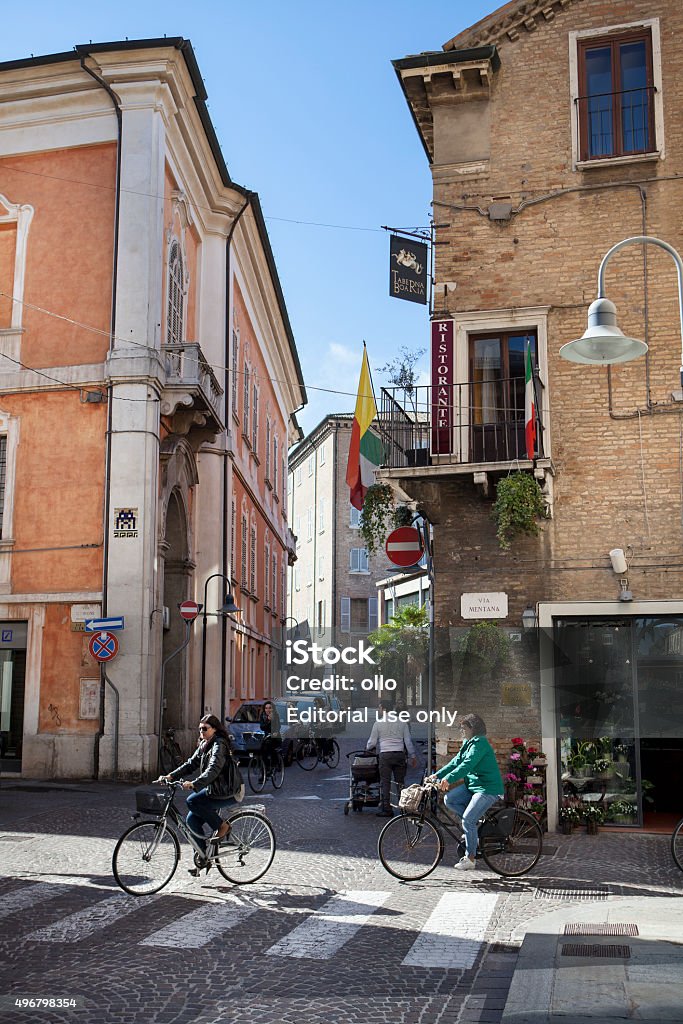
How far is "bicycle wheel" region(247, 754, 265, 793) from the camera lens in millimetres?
19062

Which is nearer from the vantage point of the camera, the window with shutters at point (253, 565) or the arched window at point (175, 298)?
the arched window at point (175, 298)

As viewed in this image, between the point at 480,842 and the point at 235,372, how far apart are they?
71.5 feet

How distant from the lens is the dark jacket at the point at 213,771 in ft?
33.4

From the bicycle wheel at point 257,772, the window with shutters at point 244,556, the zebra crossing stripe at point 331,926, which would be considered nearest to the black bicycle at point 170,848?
the zebra crossing stripe at point 331,926

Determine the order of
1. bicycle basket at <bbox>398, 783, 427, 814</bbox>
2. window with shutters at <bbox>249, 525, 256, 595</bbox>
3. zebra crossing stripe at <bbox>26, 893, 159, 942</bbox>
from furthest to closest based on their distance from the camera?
window with shutters at <bbox>249, 525, 256, 595</bbox> → bicycle basket at <bbox>398, 783, 427, 814</bbox> → zebra crossing stripe at <bbox>26, 893, 159, 942</bbox>

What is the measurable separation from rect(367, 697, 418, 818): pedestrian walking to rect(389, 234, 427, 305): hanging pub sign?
5.85 meters

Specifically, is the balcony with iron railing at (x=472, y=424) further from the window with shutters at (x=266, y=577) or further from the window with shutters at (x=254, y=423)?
the window with shutters at (x=266, y=577)

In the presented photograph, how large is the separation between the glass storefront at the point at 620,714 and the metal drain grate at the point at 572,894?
3987 millimetres

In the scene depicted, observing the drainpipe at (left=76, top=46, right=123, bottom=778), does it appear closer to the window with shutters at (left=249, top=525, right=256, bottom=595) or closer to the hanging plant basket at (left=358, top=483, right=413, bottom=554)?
the hanging plant basket at (left=358, top=483, right=413, bottom=554)

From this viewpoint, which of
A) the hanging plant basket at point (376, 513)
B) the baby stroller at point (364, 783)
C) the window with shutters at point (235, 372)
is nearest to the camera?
the baby stroller at point (364, 783)

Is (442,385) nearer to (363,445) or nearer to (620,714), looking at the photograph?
(363,445)

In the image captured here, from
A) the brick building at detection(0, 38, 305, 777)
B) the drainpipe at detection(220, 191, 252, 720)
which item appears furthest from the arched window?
the drainpipe at detection(220, 191, 252, 720)

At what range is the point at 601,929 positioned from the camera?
811cm

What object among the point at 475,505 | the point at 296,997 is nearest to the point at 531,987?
the point at 296,997
